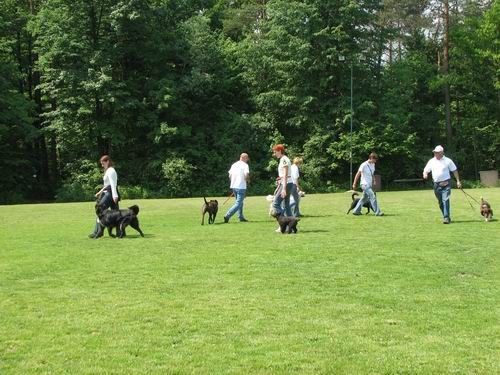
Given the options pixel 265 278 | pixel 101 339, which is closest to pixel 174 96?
pixel 265 278

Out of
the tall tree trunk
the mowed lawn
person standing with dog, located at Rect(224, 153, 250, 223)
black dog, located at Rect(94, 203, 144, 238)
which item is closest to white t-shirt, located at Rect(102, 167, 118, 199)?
black dog, located at Rect(94, 203, 144, 238)

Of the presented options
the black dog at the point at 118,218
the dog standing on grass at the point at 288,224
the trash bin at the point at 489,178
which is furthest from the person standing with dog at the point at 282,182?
the trash bin at the point at 489,178

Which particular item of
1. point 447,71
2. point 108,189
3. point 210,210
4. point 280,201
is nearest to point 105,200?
point 108,189

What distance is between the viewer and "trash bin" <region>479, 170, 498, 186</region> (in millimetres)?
37250

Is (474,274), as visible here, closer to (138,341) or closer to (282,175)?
(138,341)

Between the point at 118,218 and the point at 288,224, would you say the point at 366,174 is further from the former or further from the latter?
the point at 118,218

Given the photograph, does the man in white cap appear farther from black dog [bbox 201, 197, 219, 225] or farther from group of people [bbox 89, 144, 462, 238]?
black dog [bbox 201, 197, 219, 225]

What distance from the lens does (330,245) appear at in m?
10.3

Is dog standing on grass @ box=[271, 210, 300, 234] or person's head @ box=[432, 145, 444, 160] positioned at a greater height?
person's head @ box=[432, 145, 444, 160]

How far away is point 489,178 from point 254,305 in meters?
35.1

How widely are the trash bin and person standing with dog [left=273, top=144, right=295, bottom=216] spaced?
92.2 feet

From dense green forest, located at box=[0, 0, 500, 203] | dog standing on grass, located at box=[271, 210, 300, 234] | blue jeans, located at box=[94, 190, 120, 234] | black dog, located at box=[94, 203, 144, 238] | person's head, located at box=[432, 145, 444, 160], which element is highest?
dense green forest, located at box=[0, 0, 500, 203]

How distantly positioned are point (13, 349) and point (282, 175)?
8281 mm

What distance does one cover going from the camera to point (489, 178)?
37531 millimetres
